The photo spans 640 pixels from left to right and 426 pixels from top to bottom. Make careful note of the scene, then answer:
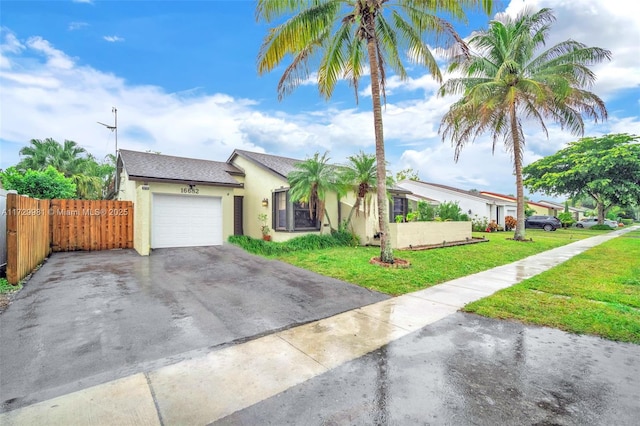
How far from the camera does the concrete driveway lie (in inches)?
130

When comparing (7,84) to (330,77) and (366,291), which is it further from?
(366,291)

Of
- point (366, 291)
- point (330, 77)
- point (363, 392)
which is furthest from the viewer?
point (330, 77)

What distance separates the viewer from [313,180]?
11.9 m

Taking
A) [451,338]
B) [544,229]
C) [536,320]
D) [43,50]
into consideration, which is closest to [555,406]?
[451,338]

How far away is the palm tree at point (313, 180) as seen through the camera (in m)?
11.7

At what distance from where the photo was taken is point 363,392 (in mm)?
2863

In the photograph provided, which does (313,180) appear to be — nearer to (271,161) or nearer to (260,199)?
(260,199)

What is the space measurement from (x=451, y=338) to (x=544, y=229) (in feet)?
101

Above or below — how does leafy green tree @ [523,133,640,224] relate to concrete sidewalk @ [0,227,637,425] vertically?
above

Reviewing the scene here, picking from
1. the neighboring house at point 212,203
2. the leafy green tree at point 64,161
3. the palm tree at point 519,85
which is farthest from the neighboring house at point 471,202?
the leafy green tree at point 64,161

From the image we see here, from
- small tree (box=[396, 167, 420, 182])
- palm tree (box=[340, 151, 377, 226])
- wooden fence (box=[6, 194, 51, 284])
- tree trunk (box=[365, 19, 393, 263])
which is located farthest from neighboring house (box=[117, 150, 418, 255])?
small tree (box=[396, 167, 420, 182])

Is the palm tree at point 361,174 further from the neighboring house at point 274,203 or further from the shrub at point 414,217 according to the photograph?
the shrub at point 414,217

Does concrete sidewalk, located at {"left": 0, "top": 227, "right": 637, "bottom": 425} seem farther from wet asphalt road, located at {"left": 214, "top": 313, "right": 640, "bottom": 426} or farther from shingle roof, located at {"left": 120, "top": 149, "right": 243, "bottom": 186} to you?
shingle roof, located at {"left": 120, "top": 149, "right": 243, "bottom": 186}

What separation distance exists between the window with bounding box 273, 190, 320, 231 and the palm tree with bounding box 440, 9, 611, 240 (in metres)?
9.75
